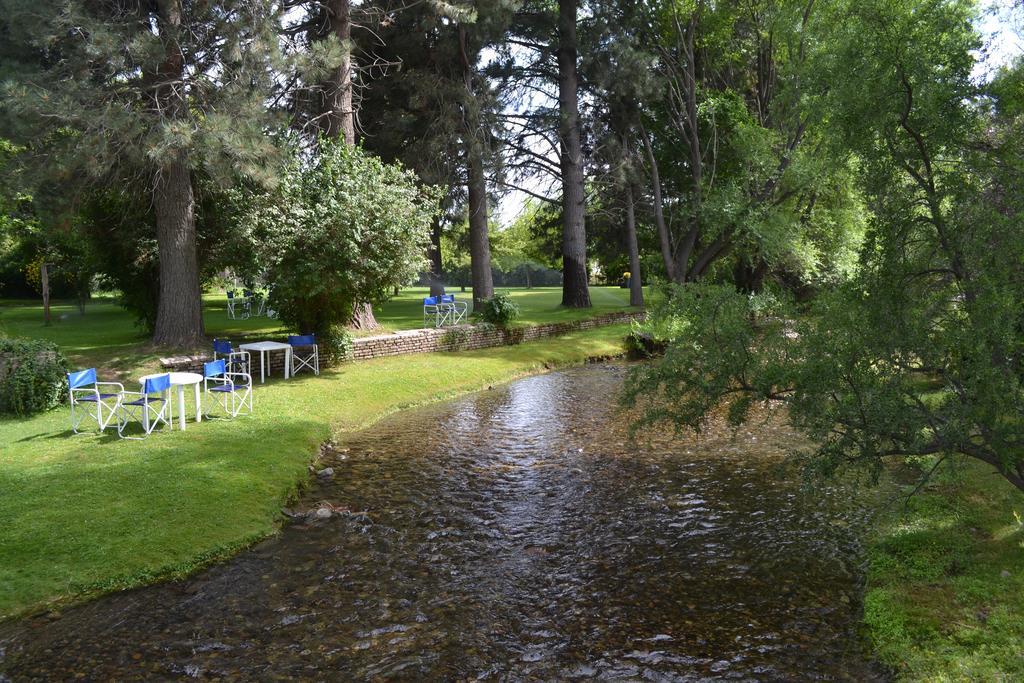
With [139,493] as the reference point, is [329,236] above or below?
above

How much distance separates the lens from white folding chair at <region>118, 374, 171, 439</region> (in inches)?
400

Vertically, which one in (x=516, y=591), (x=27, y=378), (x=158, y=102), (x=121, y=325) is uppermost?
→ (x=158, y=102)

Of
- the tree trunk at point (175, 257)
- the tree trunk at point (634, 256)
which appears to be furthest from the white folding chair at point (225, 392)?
the tree trunk at point (634, 256)

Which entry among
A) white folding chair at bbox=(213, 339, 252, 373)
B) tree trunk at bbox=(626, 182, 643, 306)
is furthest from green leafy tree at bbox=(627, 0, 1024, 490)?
tree trunk at bbox=(626, 182, 643, 306)

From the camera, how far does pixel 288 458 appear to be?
33.6 feet

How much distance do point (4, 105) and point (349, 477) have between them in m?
10.1

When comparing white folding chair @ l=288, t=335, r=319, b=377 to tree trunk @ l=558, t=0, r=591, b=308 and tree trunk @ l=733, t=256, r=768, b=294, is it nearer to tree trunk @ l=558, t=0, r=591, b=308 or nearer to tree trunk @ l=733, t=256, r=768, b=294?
tree trunk @ l=558, t=0, r=591, b=308

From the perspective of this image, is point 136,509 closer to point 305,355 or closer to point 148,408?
point 148,408

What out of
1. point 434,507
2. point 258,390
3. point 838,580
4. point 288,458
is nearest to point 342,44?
point 258,390

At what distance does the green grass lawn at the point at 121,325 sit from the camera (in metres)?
14.8

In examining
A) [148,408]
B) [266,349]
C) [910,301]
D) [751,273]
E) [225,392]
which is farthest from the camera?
[751,273]

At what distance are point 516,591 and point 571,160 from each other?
2369cm

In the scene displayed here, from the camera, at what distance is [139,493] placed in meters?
8.27

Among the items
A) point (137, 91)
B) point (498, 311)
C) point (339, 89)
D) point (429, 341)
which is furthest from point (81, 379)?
point (498, 311)
